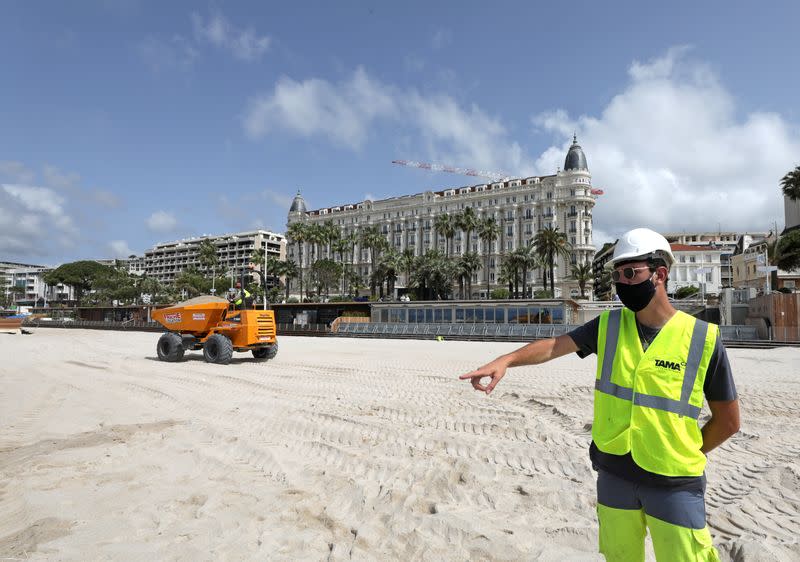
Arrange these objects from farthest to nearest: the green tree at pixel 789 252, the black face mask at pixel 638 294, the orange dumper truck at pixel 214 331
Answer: the green tree at pixel 789 252
the orange dumper truck at pixel 214 331
the black face mask at pixel 638 294

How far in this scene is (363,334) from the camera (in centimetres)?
3688

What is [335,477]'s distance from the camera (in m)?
5.21

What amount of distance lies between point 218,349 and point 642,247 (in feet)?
48.8

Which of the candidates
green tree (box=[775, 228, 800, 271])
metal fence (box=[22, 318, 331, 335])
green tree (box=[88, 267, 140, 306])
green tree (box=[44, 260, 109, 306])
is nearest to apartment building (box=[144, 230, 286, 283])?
→ green tree (box=[44, 260, 109, 306])

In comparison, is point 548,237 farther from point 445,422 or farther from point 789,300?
point 445,422

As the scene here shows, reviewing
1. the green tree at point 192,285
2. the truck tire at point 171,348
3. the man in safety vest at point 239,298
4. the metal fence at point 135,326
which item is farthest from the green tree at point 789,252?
the green tree at point 192,285

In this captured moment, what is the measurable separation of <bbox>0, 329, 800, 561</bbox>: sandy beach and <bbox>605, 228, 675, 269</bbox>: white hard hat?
2.45 m

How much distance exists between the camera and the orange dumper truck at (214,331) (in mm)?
15539

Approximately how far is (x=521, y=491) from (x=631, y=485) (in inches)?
113

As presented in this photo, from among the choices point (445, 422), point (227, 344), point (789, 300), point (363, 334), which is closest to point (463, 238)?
point (363, 334)

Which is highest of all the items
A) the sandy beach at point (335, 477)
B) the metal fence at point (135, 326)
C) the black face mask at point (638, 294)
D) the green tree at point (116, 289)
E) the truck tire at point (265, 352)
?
the green tree at point (116, 289)

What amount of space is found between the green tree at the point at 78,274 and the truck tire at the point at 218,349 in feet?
430

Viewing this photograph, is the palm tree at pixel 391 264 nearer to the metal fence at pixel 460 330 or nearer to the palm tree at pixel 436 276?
the palm tree at pixel 436 276

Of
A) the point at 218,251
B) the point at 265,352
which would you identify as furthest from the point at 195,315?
the point at 218,251
